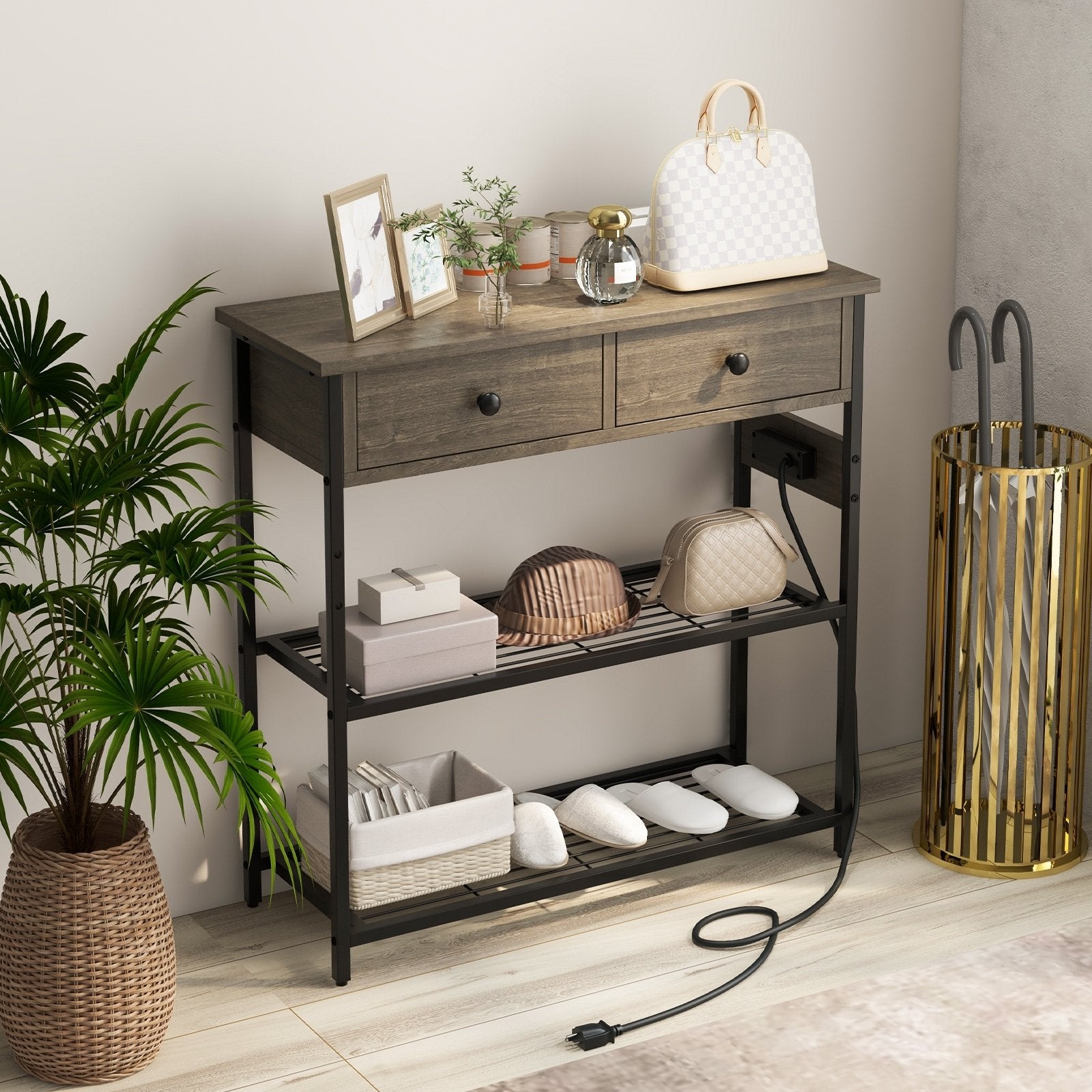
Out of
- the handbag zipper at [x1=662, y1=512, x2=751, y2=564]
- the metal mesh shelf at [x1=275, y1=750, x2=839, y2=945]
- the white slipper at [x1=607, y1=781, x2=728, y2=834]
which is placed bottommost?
the metal mesh shelf at [x1=275, y1=750, x2=839, y2=945]

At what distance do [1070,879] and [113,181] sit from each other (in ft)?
6.50

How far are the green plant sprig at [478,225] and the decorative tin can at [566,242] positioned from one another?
0.20ft

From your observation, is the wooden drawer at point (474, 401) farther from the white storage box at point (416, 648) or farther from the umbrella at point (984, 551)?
the umbrella at point (984, 551)

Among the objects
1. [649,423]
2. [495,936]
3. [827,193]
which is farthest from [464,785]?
[827,193]

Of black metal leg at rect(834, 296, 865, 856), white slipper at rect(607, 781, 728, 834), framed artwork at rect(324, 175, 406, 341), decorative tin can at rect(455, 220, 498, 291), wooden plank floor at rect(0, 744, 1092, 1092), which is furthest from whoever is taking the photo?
white slipper at rect(607, 781, 728, 834)

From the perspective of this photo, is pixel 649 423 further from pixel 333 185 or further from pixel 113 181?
pixel 113 181

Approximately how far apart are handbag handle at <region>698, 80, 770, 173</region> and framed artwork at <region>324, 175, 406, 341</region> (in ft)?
1.73

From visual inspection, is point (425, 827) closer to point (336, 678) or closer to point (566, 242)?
point (336, 678)

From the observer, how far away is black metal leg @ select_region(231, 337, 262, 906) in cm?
268

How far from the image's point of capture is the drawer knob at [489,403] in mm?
2482

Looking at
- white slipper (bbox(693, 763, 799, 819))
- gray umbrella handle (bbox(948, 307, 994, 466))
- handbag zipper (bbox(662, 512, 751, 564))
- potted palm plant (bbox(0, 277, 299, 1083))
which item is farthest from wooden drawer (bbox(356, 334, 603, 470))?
white slipper (bbox(693, 763, 799, 819))

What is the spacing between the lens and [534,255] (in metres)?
2.72

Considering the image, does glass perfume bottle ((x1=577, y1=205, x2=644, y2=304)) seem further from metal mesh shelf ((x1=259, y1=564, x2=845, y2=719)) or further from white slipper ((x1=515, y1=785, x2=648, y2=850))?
white slipper ((x1=515, y1=785, x2=648, y2=850))

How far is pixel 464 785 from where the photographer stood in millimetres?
2900
